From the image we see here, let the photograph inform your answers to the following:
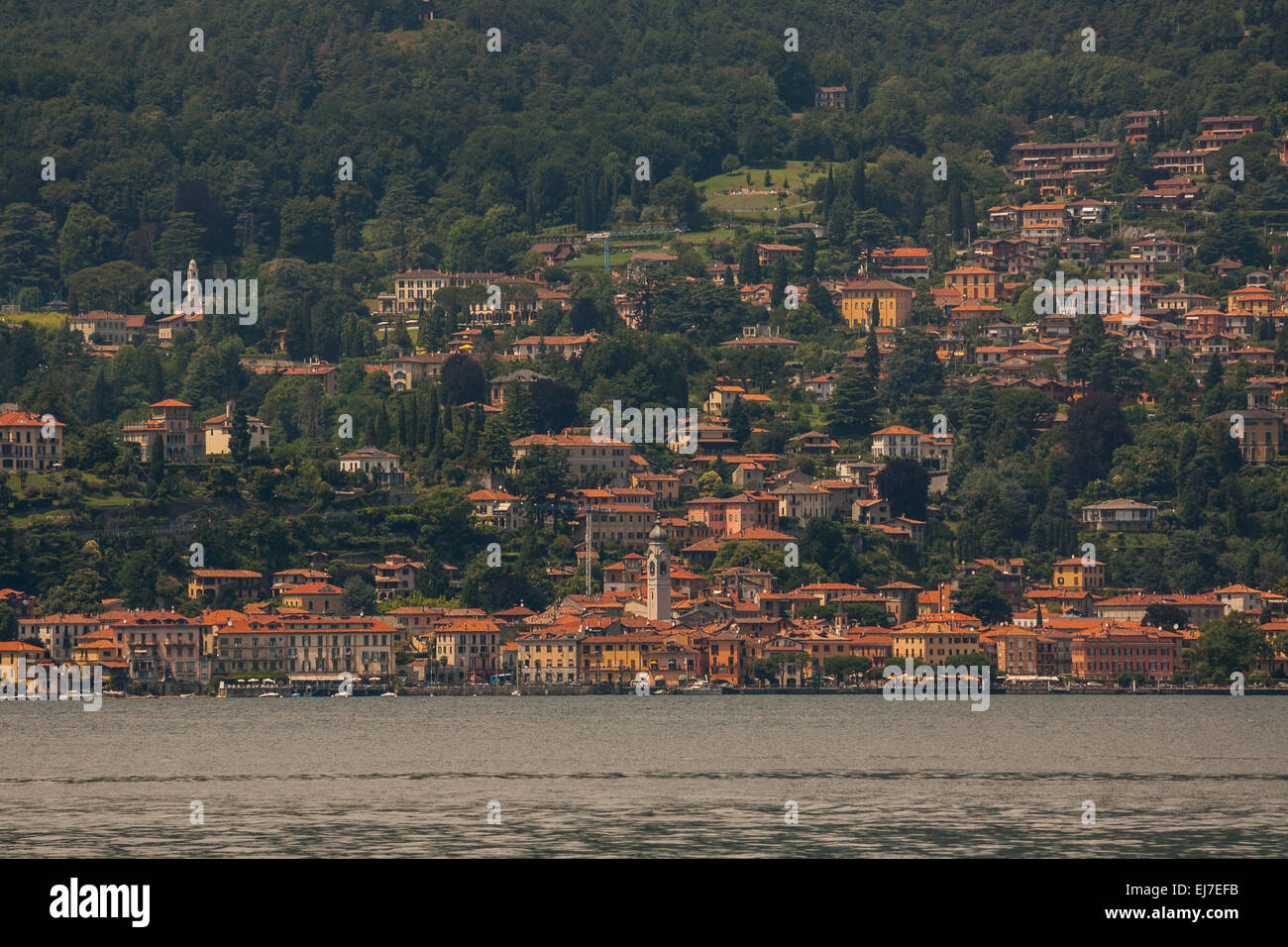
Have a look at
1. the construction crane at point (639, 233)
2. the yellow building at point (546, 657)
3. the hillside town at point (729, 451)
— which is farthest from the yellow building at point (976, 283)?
the yellow building at point (546, 657)

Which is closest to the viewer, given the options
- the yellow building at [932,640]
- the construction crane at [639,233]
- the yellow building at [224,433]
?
the yellow building at [932,640]

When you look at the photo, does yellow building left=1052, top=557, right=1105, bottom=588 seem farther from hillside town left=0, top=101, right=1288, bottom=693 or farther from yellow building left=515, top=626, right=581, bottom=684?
yellow building left=515, top=626, right=581, bottom=684

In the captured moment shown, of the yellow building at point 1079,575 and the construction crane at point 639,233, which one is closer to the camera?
the yellow building at point 1079,575

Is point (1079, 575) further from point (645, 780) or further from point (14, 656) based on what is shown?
point (645, 780)

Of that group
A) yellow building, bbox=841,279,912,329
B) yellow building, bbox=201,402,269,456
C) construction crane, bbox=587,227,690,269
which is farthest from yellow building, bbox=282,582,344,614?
construction crane, bbox=587,227,690,269

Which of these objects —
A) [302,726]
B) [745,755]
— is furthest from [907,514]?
[745,755]

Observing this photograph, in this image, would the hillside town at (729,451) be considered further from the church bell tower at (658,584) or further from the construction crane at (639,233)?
the construction crane at (639,233)
